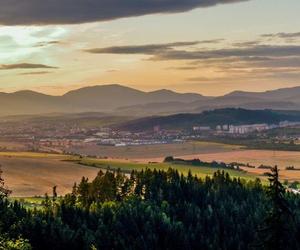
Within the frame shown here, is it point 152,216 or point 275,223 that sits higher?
point 275,223

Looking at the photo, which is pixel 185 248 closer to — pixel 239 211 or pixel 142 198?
pixel 239 211

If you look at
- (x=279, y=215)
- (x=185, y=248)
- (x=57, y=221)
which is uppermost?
(x=279, y=215)

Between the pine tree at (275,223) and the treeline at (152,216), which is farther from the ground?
the pine tree at (275,223)

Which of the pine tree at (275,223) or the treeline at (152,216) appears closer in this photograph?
the pine tree at (275,223)

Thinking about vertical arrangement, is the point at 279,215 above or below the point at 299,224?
above

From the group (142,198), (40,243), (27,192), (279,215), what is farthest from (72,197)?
(279,215)

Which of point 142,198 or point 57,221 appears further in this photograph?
point 142,198

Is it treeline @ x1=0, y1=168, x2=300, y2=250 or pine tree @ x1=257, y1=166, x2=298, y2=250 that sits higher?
pine tree @ x1=257, y1=166, x2=298, y2=250

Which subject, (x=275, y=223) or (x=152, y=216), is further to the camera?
(x=152, y=216)
